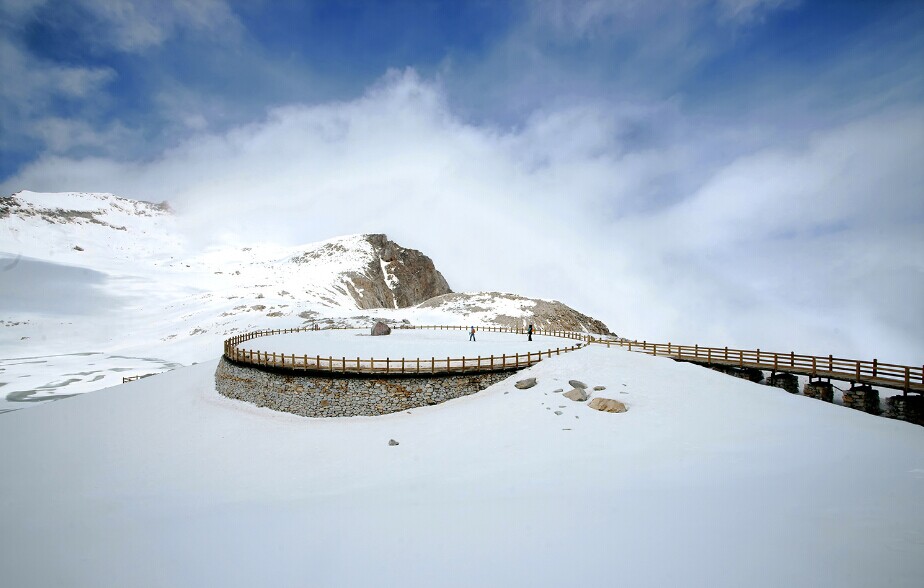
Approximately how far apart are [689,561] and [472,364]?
59.5 feet

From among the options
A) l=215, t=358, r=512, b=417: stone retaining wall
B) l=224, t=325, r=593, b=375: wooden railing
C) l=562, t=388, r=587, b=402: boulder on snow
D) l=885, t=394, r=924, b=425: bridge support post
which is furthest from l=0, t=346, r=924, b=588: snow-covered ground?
l=885, t=394, r=924, b=425: bridge support post

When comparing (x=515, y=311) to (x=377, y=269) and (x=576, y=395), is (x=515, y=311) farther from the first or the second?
(x=377, y=269)

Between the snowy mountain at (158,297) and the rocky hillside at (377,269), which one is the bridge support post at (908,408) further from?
the rocky hillside at (377,269)

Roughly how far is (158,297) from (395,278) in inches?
2940

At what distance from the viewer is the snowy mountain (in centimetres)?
5825

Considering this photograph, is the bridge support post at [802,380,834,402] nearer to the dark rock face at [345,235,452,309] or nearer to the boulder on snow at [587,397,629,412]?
the boulder on snow at [587,397,629,412]

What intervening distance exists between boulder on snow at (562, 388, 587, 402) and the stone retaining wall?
191 inches

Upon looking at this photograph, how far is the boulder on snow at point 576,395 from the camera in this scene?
21.0m

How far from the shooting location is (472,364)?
26547 mm

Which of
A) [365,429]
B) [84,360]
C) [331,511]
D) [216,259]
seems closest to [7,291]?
[84,360]

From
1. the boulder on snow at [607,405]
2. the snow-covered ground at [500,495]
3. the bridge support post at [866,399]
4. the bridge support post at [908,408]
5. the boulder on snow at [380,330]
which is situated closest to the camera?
the snow-covered ground at [500,495]

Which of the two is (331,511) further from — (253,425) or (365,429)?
(253,425)

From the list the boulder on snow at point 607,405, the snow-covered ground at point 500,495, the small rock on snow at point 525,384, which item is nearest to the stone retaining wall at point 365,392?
the snow-covered ground at point 500,495

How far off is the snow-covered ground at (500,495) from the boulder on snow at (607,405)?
1.62 ft
